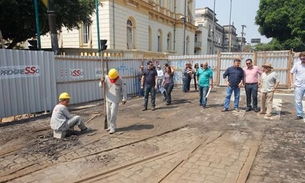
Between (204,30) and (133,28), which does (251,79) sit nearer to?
(133,28)

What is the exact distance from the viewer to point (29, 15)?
14.2 m

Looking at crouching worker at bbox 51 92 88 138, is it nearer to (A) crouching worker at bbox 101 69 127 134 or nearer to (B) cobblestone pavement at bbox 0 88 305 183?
(B) cobblestone pavement at bbox 0 88 305 183

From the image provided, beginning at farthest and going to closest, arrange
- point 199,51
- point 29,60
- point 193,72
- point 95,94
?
point 199,51 → point 193,72 → point 95,94 → point 29,60

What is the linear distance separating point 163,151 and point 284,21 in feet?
106

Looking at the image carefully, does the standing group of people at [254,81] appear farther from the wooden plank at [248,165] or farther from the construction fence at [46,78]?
the construction fence at [46,78]

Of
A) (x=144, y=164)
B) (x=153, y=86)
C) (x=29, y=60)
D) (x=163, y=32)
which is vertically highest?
(x=163, y=32)

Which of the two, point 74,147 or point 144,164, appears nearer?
point 144,164

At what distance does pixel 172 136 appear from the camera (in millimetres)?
6066

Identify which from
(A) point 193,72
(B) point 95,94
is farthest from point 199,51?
(B) point 95,94

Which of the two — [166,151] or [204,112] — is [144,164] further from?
[204,112]

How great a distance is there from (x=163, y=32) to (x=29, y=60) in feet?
91.8

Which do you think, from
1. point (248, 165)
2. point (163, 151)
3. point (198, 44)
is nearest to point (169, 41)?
point (198, 44)

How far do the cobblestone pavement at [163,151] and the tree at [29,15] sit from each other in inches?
337

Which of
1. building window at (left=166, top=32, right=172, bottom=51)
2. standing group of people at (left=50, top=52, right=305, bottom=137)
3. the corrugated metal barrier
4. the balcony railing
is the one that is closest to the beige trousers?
standing group of people at (left=50, top=52, right=305, bottom=137)
